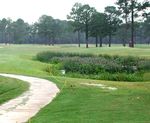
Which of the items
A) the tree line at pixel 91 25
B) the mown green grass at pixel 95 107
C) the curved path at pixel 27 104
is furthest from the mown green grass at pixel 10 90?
the tree line at pixel 91 25

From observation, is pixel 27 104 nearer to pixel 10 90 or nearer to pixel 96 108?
pixel 96 108

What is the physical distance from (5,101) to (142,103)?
17.2 ft

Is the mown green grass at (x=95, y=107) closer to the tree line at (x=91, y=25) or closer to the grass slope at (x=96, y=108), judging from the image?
the grass slope at (x=96, y=108)

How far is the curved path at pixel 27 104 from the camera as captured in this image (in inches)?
494

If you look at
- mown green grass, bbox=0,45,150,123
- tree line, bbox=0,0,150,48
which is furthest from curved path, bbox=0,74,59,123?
tree line, bbox=0,0,150,48

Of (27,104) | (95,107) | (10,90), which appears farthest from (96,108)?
(10,90)

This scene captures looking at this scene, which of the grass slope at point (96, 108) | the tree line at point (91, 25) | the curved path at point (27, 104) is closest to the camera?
the grass slope at point (96, 108)

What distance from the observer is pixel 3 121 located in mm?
11859

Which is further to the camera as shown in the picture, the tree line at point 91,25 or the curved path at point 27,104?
the tree line at point 91,25

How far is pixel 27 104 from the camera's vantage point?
15.4 metres

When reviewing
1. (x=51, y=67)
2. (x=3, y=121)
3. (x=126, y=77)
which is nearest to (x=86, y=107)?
(x=3, y=121)

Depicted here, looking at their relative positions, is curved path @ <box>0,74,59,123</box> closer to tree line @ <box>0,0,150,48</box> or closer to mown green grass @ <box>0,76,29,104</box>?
mown green grass @ <box>0,76,29,104</box>

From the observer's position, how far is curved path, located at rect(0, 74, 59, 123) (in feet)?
41.2

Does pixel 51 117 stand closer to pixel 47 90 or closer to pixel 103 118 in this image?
pixel 103 118
